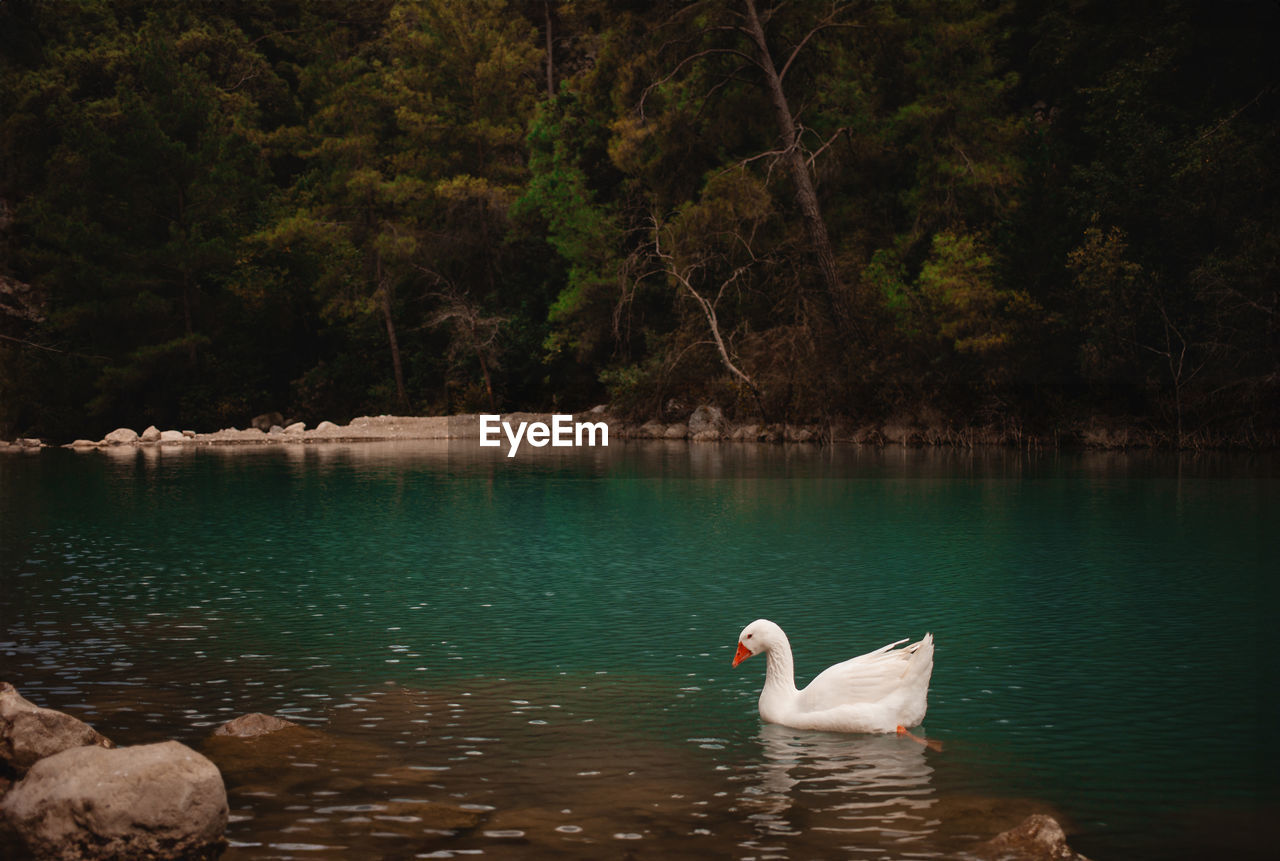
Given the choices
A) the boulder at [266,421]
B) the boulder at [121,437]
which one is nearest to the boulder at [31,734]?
the boulder at [121,437]

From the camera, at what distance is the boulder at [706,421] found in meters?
46.2

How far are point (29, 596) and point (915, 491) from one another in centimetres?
1750

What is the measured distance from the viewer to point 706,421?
46688 mm

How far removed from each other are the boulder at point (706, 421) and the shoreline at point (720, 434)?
1.5 inches

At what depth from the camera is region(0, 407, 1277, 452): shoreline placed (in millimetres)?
36625

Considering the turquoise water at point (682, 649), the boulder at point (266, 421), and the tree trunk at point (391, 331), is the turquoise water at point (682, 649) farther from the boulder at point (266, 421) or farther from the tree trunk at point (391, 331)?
the boulder at point (266, 421)

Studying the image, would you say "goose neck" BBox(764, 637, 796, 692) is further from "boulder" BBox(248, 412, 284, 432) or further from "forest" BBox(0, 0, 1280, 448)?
"boulder" BBox(248, 412, 284, 432)

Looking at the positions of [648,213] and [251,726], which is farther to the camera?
[648,213]

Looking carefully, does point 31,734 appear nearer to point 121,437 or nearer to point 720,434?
point 720,434

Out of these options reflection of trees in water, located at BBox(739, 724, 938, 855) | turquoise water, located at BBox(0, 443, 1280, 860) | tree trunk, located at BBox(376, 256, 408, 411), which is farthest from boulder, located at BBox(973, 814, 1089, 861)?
tree trunk, located at BBox(376, 256, 408, 411)

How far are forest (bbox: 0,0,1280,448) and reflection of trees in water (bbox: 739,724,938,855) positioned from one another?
89.2ft

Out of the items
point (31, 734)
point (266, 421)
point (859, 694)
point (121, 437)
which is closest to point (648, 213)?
point (266, 421)

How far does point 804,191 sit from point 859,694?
3809 centimetres

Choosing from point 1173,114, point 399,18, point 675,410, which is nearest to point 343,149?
point 399,18
